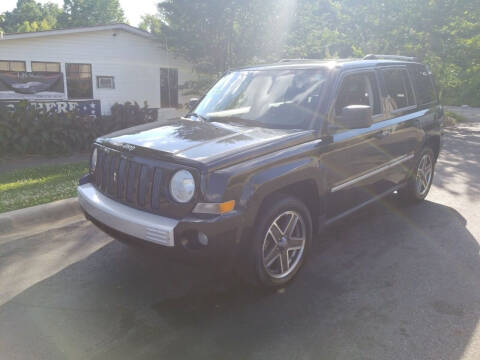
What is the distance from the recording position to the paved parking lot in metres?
2.92

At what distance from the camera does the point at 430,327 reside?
3.14m

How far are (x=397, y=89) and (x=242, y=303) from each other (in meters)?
3.30

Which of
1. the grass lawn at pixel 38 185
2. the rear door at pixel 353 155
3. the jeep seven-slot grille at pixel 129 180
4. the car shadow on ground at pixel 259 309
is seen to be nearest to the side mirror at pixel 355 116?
the rear door at pixel 353 155

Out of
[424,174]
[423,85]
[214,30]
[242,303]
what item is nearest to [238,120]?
[242,303]

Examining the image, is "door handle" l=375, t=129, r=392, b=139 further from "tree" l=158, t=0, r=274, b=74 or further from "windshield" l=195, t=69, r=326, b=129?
"tree" l=158, t=0, r=274, b=74

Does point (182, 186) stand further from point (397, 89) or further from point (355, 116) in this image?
point (397, 89)

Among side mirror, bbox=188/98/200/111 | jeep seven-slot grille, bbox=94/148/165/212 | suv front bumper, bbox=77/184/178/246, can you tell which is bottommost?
suv front bumper, bbox=77/184/178/246

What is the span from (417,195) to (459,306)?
2832 millimetres

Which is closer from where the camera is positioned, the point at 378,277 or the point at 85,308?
the point at 85,308

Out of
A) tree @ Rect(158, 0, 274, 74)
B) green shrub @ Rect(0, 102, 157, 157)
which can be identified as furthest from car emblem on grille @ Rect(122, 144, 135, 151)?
tree @ Rect(158, 0, 274, 74)

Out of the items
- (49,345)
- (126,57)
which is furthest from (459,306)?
(126,57)

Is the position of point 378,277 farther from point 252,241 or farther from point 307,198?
point 252,241

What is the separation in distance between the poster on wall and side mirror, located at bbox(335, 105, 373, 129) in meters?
14.4

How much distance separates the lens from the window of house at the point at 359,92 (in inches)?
169
